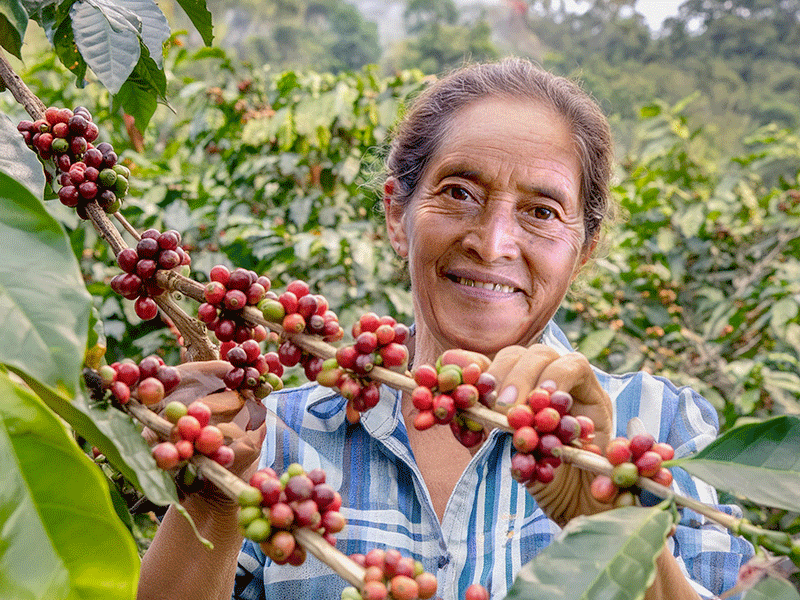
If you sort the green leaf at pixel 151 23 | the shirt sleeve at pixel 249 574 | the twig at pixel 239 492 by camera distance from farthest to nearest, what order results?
the shirt sleeve at pixel 249 574 < the green leaf at pixel 151 23 < the twig at pixel 239 492

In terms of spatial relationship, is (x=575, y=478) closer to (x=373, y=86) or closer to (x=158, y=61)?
(x=158, y=61)

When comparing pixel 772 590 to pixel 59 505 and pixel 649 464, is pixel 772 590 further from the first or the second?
pixel 59 505

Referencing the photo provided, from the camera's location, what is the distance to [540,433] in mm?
753

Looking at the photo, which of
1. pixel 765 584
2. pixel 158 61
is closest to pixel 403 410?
pixel 158 61

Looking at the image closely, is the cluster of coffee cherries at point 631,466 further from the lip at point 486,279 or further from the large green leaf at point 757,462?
the lip at point 486,279

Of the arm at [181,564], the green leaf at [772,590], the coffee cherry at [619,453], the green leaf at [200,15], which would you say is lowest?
the arm at [181,564]

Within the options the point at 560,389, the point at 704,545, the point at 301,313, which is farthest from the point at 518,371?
the point at 704,545

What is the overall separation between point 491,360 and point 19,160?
1089 mm

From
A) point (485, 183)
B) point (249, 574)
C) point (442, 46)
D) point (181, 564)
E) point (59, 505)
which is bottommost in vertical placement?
point (249, 574)

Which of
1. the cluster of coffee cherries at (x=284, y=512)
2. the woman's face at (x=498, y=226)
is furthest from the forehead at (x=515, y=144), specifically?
the cluster of coffee cherries at (x=284, y=512)

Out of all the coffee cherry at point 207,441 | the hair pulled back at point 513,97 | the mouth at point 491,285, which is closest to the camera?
the coffee cherry at point 207,441

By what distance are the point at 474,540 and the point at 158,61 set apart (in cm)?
109

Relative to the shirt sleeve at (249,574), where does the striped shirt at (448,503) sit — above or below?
above

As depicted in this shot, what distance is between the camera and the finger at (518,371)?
0.83 meters
